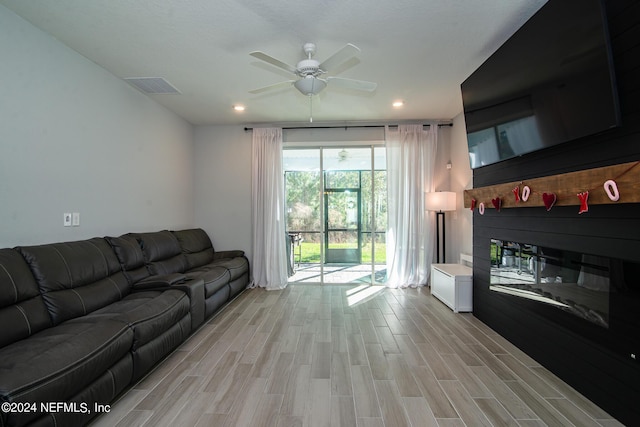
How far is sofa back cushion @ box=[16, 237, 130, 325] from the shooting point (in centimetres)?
208

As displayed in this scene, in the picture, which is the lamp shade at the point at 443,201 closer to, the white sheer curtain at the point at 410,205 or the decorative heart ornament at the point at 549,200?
the white sheer curtain at the point at 410,205

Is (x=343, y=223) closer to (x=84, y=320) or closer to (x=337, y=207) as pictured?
(x=337, y=207)

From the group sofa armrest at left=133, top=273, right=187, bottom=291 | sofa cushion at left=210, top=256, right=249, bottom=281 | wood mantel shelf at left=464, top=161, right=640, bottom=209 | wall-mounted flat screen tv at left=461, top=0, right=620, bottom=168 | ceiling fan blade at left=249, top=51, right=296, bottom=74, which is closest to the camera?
wood mantel shelf at left=464, top=161, right=640, bottom=209

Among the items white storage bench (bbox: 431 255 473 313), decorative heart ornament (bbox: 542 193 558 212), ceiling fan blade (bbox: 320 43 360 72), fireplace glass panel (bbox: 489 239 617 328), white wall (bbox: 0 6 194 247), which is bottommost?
white storage bench (bbox: 431 255 473 313)

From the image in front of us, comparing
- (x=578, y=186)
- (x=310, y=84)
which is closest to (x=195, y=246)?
(x=310, y=84)

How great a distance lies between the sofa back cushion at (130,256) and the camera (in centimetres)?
292

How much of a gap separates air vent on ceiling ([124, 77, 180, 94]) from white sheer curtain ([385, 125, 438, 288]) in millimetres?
3328

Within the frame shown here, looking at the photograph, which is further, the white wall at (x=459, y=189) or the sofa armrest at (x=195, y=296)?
the white wall at (x=459, y=189)

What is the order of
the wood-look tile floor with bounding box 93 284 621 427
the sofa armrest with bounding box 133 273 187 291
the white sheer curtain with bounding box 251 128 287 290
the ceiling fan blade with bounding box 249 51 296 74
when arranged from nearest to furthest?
the wood-look tile floor with bounding box 93 284 621 427 → the ceiling fan blade with bounding box 249 51 296 74 → the sofa armrest with bounding box 133 273 187 291 → the white sheer curtain with bounding box 251 128 287 290

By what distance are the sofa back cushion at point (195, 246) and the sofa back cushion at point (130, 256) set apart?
2.78ft

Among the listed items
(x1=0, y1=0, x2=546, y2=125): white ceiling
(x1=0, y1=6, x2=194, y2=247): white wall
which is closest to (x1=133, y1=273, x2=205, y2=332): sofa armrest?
(x1=0, y1=6, x2=194, y2=247): white wall

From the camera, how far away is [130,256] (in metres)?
3.00

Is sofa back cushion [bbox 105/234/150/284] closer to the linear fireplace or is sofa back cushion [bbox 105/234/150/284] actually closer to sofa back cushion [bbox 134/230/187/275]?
sofa back cushion [bbox 134/230/187/275]

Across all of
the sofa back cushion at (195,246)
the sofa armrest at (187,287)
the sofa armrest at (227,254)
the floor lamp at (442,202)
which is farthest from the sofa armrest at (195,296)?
the floor lamp at (442,202)
